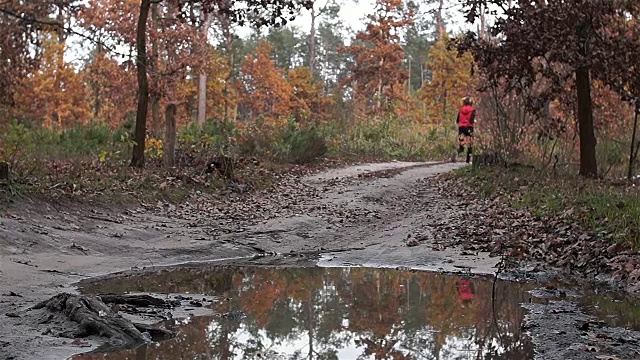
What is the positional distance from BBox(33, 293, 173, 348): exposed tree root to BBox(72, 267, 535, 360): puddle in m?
0.17

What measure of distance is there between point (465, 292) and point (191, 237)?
4.89 m

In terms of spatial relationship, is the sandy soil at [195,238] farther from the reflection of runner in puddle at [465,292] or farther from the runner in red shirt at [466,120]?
the runner in red shirt at [466,120]

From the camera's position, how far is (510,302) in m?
6.84

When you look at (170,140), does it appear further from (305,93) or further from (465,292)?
(305,93)

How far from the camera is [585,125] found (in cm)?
1436

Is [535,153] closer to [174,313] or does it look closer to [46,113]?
[174,313]

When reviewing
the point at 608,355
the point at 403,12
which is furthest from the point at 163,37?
the point at 403,12

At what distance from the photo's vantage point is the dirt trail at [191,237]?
7504mm

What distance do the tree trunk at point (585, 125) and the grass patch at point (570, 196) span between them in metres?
0.61

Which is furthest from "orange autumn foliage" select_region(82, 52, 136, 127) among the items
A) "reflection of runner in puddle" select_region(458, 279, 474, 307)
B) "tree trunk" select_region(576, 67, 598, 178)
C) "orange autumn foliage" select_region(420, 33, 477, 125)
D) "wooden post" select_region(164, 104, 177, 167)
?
"orange autumn foliage" select_region(420, 33, 477, 125)

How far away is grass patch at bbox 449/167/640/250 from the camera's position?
28.2 feet

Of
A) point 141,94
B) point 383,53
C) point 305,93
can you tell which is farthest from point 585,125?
point 305,93

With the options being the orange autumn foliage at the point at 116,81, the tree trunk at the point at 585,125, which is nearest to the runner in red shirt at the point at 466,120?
the tree trunk at the point at 585,125

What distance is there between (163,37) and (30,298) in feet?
55.6
